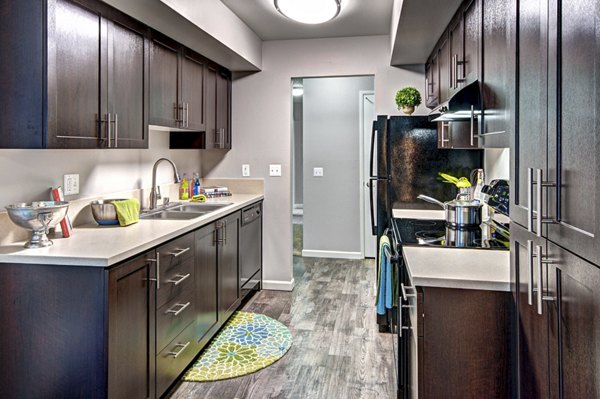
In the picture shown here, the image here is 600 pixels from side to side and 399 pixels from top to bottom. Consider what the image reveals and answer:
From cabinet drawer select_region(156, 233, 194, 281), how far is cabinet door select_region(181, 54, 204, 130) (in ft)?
3.42

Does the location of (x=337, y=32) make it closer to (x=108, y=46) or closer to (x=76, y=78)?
(x=108, y=46)

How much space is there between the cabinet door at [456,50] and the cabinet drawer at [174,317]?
189 cm

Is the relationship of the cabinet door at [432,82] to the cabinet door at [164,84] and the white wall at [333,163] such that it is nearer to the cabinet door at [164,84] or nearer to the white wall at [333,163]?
the white wall at [333,163]

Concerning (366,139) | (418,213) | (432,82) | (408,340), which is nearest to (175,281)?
(408,340)

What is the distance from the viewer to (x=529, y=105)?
1237mm

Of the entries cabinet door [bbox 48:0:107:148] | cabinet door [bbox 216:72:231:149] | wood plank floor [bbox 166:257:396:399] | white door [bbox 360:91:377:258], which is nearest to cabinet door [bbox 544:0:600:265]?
wood plank floor [bbox 166:257:396:399]

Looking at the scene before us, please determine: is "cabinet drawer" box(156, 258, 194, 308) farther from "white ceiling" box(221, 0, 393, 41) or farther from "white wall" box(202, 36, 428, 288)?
"white ceiling" box(221, 0, 393, 41)

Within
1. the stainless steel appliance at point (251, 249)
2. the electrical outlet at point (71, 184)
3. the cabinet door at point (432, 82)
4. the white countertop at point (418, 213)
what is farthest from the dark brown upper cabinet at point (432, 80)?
the electrical outlet at point (71, 184)

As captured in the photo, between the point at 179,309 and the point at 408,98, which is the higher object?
the point at 408,98

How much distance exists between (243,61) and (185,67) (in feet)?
2.19

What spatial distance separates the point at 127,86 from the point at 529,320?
7.17 ft

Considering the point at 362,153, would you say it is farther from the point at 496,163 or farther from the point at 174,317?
the point at 174,317

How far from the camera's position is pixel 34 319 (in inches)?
71.9

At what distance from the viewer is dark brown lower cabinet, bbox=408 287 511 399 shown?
152cm
